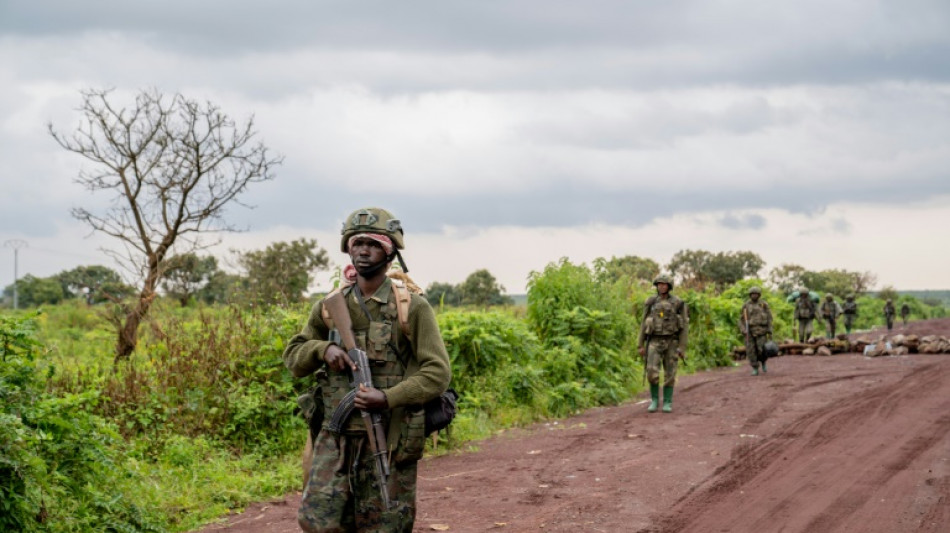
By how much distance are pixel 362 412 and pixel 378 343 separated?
1.22 ft

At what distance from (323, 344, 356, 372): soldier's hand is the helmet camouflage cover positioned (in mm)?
632

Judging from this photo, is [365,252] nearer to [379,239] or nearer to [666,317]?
[379,239]

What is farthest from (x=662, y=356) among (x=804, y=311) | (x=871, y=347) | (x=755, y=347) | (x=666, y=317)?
(x=804, y=311)

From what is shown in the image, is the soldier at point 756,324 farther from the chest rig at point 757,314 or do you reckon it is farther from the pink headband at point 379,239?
the pink headband at point 379,239

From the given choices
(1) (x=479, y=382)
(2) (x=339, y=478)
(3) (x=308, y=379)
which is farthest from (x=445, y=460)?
(2) (x=339, y=478)

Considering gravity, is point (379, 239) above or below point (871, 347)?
above

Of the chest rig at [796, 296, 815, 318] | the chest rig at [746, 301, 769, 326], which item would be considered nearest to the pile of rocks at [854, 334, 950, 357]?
the chest rig at [796, 296, 815, 318]

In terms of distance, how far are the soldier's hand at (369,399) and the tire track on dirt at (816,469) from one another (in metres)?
4.06

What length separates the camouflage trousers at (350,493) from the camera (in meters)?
5.19

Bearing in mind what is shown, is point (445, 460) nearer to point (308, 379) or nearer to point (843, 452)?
point (308, 379)

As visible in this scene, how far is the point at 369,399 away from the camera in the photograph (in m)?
5.12

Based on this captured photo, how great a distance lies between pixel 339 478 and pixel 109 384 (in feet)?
22.8

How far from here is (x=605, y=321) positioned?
19.5 metres

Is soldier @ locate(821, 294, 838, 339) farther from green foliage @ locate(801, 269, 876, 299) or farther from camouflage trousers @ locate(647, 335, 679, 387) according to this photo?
green foliage @ locate(801, 269, 876, 299)
